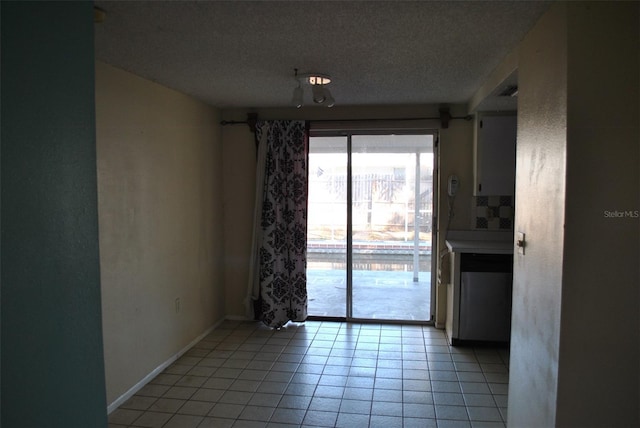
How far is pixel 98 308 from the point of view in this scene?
1315mm

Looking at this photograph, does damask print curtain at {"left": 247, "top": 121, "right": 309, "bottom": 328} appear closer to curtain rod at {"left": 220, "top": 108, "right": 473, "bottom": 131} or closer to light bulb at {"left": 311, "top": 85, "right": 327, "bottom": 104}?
curtain rod at {"left": 220, "top": 108, "right": 473, "bottom": 131}

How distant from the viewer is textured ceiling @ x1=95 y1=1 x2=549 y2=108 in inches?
70.7

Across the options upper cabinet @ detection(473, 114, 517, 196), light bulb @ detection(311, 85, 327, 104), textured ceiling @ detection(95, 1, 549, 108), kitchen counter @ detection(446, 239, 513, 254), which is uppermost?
textured ceiling @ detection(95, 1, 549, 108)

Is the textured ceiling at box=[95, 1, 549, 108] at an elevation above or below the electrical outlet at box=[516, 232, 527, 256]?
above

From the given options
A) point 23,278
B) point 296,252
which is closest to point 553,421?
point 23,278

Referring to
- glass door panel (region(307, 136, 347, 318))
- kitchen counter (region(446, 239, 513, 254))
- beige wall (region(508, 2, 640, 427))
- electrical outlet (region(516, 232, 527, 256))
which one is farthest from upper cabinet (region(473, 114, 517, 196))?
beige wall (region(508, 2, 640, 427))

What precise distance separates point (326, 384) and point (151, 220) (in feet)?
5.60

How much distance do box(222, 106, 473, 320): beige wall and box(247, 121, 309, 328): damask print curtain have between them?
161 millimetres

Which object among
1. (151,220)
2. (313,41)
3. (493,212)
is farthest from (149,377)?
(493,212)

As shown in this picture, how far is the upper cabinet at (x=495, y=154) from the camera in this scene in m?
3.71

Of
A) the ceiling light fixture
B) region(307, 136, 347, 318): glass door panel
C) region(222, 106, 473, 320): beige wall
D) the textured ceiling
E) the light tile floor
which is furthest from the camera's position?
region(307, 136, 347, 318): glass door panel

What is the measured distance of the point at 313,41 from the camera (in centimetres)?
220

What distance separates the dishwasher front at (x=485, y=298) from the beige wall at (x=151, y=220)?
2347 millimetres

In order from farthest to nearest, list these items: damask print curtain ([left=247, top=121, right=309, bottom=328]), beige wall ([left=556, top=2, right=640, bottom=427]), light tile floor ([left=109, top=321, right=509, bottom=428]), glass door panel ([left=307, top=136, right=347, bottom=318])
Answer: glass door panel ([left=307, top=136, right=347, bottom=318]), damask print curtain ([left=247, top=121, right=309, bottom=328]), light tile floor ([left=109, top=321, right=509, bottom=428]), beige wall ([left=556, top=2, right=640, bottom=427])
